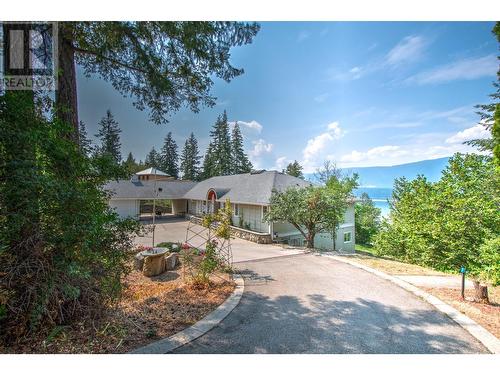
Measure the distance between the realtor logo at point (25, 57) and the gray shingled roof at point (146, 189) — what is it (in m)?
16.2

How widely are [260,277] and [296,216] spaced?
5.40 m

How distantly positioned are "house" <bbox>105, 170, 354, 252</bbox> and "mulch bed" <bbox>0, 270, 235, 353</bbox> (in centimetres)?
742

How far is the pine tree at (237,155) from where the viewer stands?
110 feet

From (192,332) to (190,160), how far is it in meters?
37.8

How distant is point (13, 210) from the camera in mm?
2254

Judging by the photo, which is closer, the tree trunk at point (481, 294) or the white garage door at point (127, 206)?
the tree trunk at point (481, 294)

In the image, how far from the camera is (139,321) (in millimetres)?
3473

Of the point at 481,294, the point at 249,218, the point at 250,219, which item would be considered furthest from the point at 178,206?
the point at 481,294

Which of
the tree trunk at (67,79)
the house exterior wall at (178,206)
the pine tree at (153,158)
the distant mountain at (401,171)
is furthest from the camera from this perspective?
the pine tree at (153,158)

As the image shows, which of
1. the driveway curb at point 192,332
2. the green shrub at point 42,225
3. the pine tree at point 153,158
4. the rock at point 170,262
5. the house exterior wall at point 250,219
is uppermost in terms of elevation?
the pine tree at point 153,158

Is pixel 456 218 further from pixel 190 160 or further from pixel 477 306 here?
pixel 190 160

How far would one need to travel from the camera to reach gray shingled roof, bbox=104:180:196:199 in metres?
19.7

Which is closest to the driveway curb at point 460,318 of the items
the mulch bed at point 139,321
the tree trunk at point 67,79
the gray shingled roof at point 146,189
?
the mulch bed at point 139,321

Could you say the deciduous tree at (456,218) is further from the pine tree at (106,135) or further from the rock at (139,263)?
the rock at (139,263)
